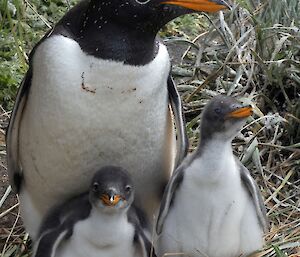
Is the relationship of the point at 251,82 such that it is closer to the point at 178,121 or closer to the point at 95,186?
the point at 178,121

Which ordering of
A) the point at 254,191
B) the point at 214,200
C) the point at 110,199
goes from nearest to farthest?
1. the point at 110,199
2. the point at 214,200
3. the point at 254,191

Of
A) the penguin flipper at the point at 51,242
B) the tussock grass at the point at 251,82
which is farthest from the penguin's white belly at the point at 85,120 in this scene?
the tussock grass at the point at 251,82

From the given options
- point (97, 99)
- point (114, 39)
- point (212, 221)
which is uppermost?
point (114, 39)

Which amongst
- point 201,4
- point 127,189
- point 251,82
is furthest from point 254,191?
point 251,82

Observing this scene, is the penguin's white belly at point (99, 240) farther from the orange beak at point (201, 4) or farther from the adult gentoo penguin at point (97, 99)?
the orange beak at point (201, 4)

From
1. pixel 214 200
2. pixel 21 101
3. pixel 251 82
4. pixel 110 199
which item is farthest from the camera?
pixel 251 82

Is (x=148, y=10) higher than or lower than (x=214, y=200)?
higher

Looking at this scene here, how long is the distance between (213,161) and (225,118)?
16cm

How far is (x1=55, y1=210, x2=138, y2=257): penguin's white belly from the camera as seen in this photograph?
11.5 feet

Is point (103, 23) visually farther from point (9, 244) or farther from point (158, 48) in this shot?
point (9, 244)

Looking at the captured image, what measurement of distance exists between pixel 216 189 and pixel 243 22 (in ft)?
6.53

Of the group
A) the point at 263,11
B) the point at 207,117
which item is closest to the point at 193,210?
the point at 207,117

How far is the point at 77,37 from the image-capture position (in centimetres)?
363

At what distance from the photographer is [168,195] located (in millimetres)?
3744
